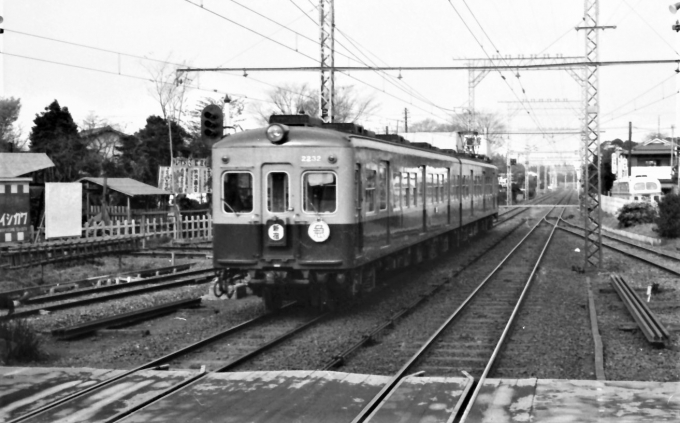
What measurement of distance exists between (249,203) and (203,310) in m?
2.18

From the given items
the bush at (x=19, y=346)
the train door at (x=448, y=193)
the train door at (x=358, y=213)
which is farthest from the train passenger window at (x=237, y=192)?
the train door at (x=448, y=193)

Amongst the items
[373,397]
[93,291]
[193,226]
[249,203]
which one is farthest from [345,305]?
[193,226]

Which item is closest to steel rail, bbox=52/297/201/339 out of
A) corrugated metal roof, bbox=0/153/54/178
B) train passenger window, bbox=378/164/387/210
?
train passenger window, bbox=378/164/387/210

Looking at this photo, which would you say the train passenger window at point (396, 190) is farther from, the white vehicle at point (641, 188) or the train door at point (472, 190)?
the white vehicle at point (641, 188)

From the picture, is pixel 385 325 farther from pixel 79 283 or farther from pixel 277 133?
pixel 79 283

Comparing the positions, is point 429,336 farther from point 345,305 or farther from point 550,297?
point 550,297

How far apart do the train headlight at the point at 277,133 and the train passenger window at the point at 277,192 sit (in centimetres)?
48

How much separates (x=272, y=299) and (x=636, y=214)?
81.6ft

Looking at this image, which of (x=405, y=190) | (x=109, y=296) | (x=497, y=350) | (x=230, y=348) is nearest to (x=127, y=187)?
(x=109, y=296)

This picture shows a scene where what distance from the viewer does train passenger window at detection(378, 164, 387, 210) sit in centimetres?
1310

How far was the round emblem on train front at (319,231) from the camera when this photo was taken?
11391 millimetres

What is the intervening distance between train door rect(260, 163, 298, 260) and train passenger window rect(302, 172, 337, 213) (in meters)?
0.18

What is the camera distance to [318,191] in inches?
454

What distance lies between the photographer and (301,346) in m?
9.84
